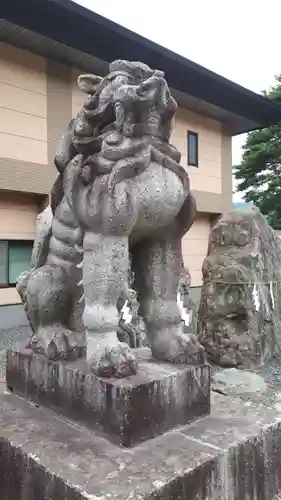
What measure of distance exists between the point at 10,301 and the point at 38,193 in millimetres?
1722

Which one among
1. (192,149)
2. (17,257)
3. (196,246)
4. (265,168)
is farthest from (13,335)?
(265,168)

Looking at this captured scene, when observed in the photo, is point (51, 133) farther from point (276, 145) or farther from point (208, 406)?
point (276, 145)

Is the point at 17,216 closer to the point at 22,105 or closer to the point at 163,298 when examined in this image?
the point at 22,105

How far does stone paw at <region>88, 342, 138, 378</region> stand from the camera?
128 cm

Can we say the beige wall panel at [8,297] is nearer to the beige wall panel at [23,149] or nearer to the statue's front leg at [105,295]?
the beige wall panel at [23,149]

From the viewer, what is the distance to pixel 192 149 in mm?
9133

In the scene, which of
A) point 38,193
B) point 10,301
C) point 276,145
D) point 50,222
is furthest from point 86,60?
point 276,145

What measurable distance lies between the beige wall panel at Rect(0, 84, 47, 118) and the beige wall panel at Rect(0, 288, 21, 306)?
8.86ft

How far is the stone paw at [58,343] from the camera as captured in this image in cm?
149

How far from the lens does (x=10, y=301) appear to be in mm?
6660

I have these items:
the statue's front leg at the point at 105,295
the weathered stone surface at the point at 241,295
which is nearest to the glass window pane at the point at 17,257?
the weathered stone surface at the point at 241,295

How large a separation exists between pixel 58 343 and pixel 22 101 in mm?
5720

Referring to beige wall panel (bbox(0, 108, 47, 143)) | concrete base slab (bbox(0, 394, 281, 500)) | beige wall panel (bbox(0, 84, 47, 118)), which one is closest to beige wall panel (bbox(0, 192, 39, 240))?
beige wall panel (bbox(0, 108, 47, 143))

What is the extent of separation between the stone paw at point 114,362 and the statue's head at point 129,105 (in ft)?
2.20
